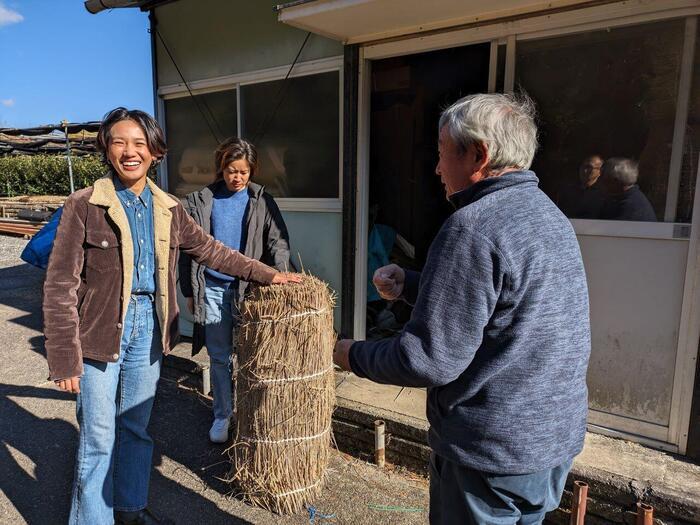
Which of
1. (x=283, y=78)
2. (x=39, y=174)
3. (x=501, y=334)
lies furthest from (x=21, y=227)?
(x=501, y=334)

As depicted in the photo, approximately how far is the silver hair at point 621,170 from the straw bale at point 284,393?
183 centimetres

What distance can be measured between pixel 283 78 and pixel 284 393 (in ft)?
9.71

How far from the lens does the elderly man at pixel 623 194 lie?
113 inches

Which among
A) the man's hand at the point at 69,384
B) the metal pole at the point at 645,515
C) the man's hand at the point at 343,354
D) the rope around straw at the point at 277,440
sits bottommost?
the metal pole at the point at 645,515

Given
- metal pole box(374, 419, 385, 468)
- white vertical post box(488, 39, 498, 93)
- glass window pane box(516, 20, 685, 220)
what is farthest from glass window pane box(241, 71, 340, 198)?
metal pole box(374, 419, 385, 468)

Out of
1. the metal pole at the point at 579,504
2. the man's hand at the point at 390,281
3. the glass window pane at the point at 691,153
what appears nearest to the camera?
the man's hand at the point at 390,281

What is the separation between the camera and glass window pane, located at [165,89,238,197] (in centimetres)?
498

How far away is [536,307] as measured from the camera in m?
1.35

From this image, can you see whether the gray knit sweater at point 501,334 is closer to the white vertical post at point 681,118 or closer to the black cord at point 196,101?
the white vertical post at point 681,118

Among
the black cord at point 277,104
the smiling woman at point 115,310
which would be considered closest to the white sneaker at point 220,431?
the smiling woman at point 115,310

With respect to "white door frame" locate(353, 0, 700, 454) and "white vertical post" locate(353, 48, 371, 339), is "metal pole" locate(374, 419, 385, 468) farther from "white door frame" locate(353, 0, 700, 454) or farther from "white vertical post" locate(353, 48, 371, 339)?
"white door frame" locate(353, 0, 700, 454)

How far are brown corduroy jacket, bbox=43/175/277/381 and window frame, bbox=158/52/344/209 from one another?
77.0 inches

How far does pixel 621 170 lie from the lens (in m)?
2.95

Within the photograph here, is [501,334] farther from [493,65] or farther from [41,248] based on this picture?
[493,65]
